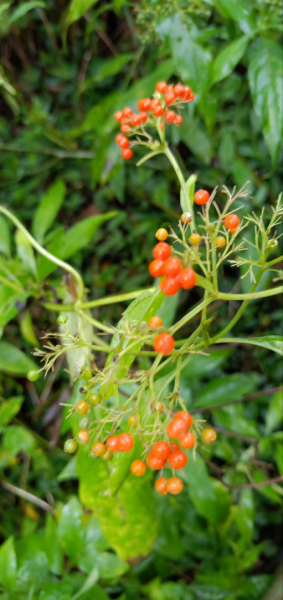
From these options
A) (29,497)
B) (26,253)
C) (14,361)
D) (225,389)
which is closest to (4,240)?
(26,253)

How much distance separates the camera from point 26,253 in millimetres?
1532

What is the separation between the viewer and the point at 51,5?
232 centimetres

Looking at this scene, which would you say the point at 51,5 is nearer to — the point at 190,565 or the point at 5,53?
the point at 5,53

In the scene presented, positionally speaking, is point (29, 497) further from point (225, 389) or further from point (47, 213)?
point (47, 213)

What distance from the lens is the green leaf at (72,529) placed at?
1434 millimetres

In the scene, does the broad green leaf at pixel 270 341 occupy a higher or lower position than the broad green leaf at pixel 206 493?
higher

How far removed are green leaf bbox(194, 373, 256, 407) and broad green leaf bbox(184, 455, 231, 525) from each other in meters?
0.22

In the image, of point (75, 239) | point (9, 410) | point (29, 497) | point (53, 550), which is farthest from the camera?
point (29, 497)

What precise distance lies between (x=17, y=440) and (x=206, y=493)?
93 centimetres

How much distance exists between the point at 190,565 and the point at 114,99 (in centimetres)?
229

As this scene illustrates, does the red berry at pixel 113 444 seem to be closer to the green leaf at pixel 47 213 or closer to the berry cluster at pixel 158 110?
the berry cluster at pixel 158 110

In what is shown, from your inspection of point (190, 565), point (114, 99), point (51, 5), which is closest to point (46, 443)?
point (190, 565)

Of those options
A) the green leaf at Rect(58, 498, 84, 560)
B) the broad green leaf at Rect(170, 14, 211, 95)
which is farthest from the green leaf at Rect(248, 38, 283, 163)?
the green leaf at Rect(58, 498, 84, 560)

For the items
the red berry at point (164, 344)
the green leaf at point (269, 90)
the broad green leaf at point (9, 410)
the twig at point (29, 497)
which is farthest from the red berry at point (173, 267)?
the twig at point (29, 497)
